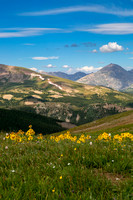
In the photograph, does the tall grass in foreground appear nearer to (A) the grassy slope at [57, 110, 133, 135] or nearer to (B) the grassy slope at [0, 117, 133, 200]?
(B) the grassy slope at [0, 117, 133, 200]

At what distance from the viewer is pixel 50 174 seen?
17.2 feet

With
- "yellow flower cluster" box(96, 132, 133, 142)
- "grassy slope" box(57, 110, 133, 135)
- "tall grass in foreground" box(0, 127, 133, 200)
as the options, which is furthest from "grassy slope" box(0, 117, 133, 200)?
"grassy slope" box(57, 110, 133, 135)

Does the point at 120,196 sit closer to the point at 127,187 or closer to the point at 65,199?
the point at 127,187

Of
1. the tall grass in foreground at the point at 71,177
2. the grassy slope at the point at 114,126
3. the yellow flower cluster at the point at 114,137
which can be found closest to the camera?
the tall grass in foreground at the point at 71,177

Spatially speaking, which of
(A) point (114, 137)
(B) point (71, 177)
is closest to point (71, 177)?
(B) point (71, 177)

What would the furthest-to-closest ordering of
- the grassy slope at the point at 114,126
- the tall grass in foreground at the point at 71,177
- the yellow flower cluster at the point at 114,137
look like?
the grassy slope at the point at 114,126
the yellow flower cluster at the point at 114,137
the tall grass in foreground at the point at 71,177

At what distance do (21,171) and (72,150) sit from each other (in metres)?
2.27

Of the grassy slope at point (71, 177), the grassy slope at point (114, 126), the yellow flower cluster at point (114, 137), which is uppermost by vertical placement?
the yellow flower cluster at point (114, 137)

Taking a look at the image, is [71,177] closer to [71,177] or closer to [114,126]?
[71,177]

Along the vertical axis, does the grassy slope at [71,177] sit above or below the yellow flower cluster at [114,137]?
below

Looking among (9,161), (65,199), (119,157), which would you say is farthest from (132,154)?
(9,161)

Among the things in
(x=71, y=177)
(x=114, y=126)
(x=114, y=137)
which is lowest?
(x=114, y=126)

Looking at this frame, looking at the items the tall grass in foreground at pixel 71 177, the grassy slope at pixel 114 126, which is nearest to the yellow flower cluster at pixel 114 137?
the tall grass in foreground at pixel 71 177

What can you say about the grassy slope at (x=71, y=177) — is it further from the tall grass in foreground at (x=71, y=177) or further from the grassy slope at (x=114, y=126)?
the grassy slope at (x=114, y=126)
